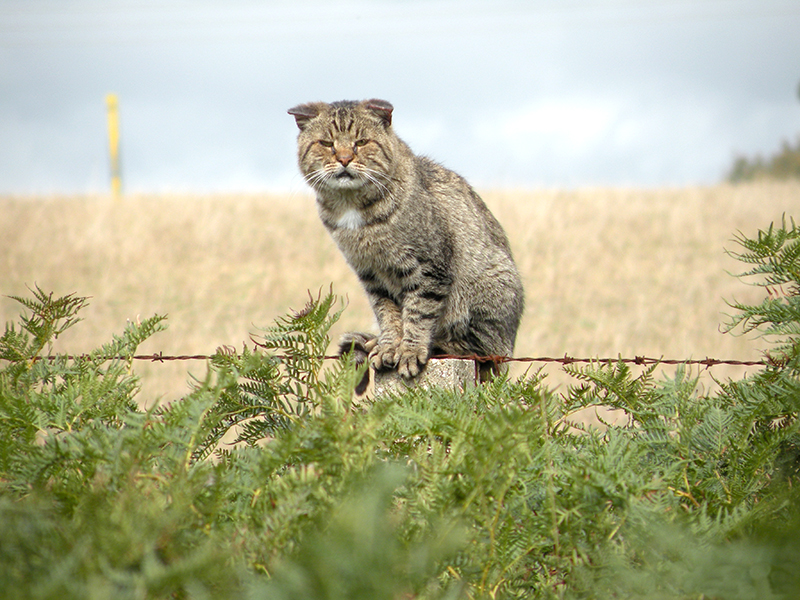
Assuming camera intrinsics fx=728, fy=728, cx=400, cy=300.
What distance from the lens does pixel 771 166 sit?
2497 cm

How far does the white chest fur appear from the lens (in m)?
3.45

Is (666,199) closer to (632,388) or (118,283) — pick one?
(118,283)

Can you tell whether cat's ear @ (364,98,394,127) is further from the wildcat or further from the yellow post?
the yellow post

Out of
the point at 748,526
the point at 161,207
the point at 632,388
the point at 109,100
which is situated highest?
the point at 109,100

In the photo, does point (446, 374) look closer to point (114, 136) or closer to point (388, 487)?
point (388, 487)

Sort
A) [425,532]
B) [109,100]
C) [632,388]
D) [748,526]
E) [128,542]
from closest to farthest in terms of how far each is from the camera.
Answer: [128,542]
[425,532]
[748,526]
[632,388]
[109,100]

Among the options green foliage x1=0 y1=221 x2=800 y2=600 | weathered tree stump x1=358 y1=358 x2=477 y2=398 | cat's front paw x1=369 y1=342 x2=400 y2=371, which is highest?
cat's front paw x1=369 y1=342 x2=400 y2=371

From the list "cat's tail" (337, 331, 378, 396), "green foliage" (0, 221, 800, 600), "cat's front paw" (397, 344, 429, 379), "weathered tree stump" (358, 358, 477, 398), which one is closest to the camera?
"green foliage" (0, 221, 800, 600)

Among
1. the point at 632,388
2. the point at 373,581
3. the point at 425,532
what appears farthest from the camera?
the point at 632,388

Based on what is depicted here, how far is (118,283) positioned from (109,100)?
9.99 meters

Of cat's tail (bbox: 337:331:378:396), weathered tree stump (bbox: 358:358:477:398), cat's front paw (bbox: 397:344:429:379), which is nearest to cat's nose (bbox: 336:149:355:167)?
cat's tail (bbox: 337:331:378:396)

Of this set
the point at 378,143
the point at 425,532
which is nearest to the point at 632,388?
the point at 425,532

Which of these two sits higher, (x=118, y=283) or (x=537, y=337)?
(x=118, y=283)

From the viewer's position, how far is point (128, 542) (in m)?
1.16
